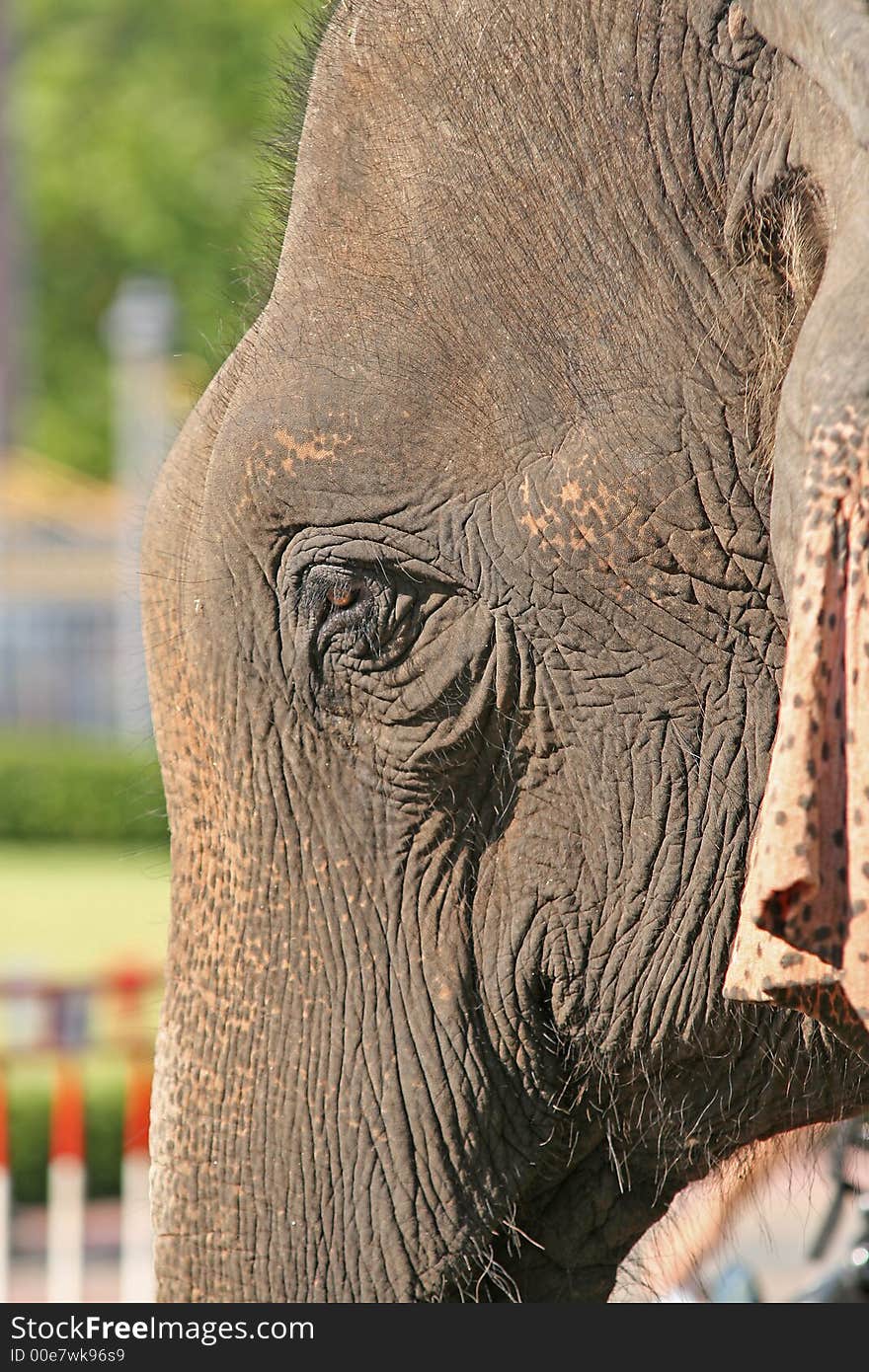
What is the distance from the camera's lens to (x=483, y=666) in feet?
6.15

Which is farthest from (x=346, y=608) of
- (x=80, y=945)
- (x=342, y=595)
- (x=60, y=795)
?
(x=60, y=795)

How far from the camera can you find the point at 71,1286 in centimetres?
647

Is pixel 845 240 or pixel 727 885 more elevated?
pixel 845 240

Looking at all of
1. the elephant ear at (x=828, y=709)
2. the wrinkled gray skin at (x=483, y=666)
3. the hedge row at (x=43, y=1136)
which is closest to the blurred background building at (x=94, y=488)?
the hedge row at (x=43, y=1136)

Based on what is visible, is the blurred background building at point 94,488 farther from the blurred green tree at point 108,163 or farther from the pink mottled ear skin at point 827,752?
the pink mottled ear skin at point 827,752

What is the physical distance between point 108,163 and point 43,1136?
104 ft

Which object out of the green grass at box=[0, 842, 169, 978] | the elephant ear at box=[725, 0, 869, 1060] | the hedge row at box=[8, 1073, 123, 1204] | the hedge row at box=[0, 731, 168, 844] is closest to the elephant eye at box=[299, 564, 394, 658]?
the elephant ear at box=[725, 0, 869, 1060]

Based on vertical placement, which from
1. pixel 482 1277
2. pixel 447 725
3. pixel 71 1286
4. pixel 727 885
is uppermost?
pixel 447 725

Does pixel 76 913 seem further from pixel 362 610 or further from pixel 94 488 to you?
pixel 94 488

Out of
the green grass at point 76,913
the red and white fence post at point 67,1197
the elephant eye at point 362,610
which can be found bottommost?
the red and white fence post at point 67,1197

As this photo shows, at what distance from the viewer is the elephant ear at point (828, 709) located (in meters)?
1.39

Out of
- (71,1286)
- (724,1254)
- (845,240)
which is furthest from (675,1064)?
(71,1286)

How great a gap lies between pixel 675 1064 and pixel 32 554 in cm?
2638

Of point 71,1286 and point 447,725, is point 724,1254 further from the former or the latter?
point 71,1286
